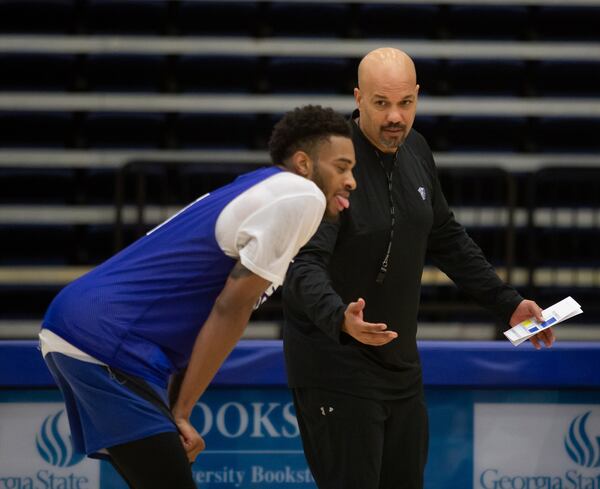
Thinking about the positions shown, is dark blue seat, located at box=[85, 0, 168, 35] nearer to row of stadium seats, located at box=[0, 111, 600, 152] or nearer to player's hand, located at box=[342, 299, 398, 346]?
row of stadium seats, located at box=[0, 111, 600, 152]

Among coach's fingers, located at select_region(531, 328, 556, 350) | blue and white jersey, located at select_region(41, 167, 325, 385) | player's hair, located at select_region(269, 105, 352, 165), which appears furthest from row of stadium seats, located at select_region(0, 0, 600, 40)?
blue and white jersey, located at select_region(41, 167, 325, 385)

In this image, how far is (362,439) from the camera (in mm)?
3213

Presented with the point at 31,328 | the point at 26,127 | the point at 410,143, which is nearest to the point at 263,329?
the point at 31,328

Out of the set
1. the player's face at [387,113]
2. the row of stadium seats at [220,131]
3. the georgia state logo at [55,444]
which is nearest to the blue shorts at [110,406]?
the player's face at [387,113]

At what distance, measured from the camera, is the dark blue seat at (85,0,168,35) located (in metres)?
6.95

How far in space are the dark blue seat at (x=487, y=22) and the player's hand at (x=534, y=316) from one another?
3.87 m

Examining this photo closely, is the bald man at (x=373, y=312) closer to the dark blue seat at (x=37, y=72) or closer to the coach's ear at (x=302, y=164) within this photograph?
the coach's ear at (x=302, y=164)

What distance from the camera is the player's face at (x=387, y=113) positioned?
3311 millimetres

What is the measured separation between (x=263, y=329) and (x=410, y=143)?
2.84m

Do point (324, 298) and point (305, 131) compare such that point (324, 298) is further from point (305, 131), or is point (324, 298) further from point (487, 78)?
point (487, 78)

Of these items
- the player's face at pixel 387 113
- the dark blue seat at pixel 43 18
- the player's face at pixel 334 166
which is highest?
the dark blue seat at pixel 43 18

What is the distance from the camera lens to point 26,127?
6.90 meters

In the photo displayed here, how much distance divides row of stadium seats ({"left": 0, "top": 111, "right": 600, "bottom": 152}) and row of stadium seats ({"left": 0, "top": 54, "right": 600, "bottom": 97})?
200 millimetres

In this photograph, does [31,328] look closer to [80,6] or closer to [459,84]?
[80,6]
